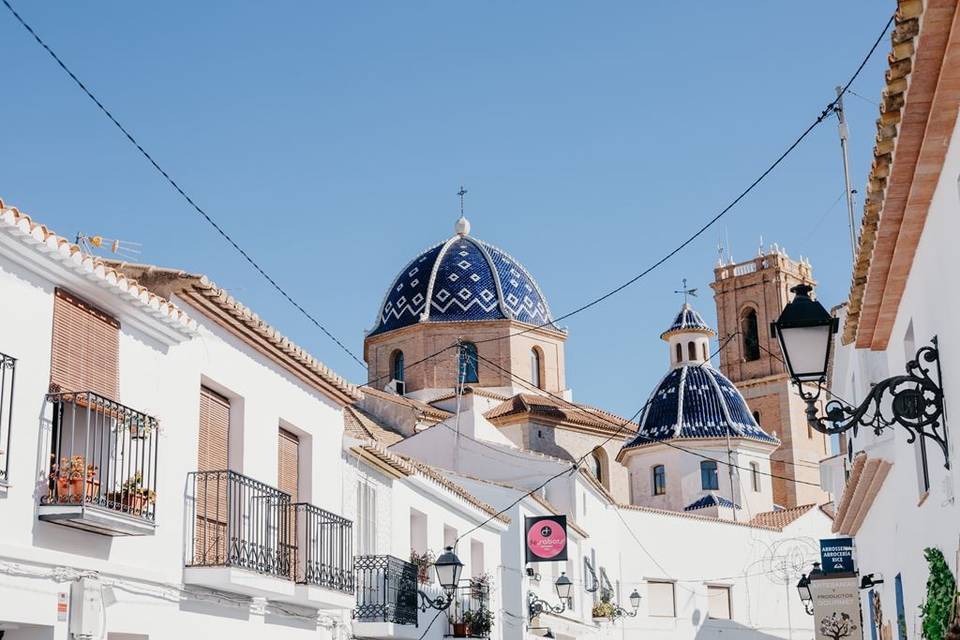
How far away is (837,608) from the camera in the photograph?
15094 mm

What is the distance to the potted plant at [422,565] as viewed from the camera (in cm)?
1856

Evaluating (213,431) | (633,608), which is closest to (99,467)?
(213,431)

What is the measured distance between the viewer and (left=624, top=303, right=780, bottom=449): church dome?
4444 centimetres

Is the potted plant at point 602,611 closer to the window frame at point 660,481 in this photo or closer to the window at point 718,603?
the window at point 718,603

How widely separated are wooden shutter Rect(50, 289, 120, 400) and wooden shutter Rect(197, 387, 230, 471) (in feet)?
5.91

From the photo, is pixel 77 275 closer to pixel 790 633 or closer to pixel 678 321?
pixel 790 633

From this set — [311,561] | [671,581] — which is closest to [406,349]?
[671,581]

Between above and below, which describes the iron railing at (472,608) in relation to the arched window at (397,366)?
below

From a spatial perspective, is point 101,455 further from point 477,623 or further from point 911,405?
point 477,623

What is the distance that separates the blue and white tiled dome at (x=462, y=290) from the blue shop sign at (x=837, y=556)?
86.6 feet

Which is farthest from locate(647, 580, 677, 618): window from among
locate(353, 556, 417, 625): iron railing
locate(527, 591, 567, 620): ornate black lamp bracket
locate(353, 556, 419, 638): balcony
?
locate(353, 556, 417, 625): iron railing

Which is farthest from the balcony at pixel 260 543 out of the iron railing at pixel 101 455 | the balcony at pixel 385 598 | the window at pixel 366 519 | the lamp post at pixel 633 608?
the lamp post at pixel 633 608

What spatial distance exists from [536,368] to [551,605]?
16990 mm

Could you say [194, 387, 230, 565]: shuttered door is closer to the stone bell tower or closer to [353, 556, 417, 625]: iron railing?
[353, 556, 417, 625]: iron railing
